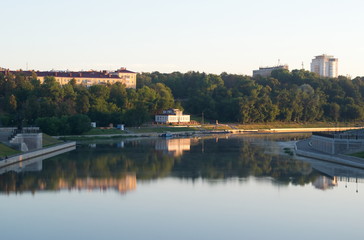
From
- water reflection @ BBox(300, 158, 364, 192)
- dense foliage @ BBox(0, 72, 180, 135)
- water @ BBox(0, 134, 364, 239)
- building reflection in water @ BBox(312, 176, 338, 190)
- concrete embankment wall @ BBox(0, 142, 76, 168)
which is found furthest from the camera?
dense foliage @ BBox(0, 72, 180, 135)

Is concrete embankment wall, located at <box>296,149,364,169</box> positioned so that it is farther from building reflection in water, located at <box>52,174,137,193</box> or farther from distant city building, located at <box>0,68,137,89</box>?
distant city building, located at <box>0,68,137,89</box>

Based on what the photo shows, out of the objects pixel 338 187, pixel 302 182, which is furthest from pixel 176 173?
pixel 338 187

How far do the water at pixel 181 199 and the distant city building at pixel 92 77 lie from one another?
7190cm

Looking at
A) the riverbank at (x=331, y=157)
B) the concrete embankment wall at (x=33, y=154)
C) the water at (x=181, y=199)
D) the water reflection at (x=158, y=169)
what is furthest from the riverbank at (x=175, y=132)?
the riverbank at (x=331, y=157)

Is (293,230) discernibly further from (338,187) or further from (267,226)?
(338,187)

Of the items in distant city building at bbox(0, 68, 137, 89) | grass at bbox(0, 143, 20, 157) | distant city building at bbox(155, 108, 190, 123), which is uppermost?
distant city building at bbox(0, 68, 137, 89)

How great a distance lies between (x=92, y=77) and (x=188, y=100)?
22.0 metres

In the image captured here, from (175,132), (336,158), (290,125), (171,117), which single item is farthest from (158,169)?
(290,125)

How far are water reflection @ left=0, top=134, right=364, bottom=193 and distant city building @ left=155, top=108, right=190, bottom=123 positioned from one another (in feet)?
133

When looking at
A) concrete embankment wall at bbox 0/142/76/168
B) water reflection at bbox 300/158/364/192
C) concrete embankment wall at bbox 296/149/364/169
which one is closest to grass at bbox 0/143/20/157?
concrete embankment wall at bbox 0/142/76/168

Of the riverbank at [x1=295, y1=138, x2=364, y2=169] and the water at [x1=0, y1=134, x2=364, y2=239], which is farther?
the riverbank at [x1=295, y1=138, x2=364, y2=169]

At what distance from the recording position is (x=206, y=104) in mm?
113062

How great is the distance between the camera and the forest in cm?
8556

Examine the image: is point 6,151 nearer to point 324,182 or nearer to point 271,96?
point 324,182
